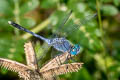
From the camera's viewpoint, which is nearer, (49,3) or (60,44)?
(60,44)

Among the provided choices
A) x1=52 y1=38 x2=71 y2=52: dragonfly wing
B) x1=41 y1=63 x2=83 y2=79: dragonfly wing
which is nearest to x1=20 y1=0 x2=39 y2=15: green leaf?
x1=52 y1=38 x2=71 y2=52: dragonfly wing

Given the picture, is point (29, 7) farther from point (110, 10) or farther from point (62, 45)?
point (62, 45)

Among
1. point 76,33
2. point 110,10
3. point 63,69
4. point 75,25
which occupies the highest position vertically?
point 63,69

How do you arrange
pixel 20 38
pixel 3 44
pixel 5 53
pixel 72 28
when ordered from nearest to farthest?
pixel 72 28, pixel 5 53, pixel 3 44, pixel 20 38

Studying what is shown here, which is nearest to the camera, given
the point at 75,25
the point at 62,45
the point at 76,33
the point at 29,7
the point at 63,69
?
the point at 63,69

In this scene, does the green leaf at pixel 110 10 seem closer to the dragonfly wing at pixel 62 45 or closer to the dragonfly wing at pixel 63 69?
the dragonfly wing at pixel 62 45

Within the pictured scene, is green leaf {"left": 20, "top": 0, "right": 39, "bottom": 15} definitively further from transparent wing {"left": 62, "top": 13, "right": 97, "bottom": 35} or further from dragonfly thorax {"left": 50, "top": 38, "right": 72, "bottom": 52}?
dragonfly thorax {"left": 50, "top": 38, "right": 72, "bottom": 52}

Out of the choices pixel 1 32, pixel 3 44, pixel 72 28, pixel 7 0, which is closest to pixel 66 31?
pixel 72 28

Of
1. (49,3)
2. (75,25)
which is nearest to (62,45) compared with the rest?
(75,25)

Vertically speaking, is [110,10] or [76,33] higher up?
[110,10]

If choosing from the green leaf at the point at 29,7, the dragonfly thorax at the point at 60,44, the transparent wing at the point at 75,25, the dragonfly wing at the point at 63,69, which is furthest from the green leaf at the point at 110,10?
the dragonfly wing at the point at 63,69

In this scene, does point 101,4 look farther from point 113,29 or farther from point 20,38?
point 20,38
